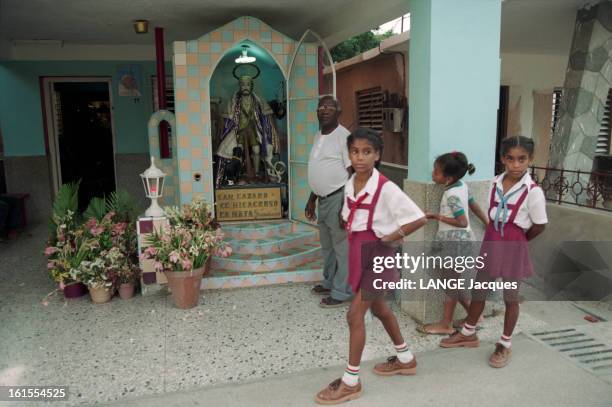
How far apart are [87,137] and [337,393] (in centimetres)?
860

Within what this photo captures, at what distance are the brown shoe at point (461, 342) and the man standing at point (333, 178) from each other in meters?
0.97

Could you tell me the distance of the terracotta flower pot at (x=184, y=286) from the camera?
13.6ft

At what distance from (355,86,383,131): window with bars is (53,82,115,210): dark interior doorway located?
15.8 ft

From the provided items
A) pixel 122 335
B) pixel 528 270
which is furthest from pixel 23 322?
pixel 528 270

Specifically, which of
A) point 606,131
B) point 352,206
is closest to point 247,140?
point 352,206

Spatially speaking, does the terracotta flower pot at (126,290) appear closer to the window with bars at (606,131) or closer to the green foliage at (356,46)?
the window with bars at (606,131)

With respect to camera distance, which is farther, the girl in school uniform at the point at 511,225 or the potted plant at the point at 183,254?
the potted plant at the point at 183,254

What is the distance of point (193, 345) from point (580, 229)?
13.4 feet

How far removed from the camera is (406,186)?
3939 mm

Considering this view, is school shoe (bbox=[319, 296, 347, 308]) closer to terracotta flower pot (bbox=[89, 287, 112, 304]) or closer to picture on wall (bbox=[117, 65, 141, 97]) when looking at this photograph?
terracotta flower pot (bbox=[89, 287, 112, 304])

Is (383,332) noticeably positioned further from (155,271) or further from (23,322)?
(23,322)

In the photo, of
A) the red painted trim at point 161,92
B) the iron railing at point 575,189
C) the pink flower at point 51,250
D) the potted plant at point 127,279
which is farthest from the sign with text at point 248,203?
the iron railing at point 575,189

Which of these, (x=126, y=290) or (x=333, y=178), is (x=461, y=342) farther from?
(x=126, y=290)

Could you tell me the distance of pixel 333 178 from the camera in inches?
165
